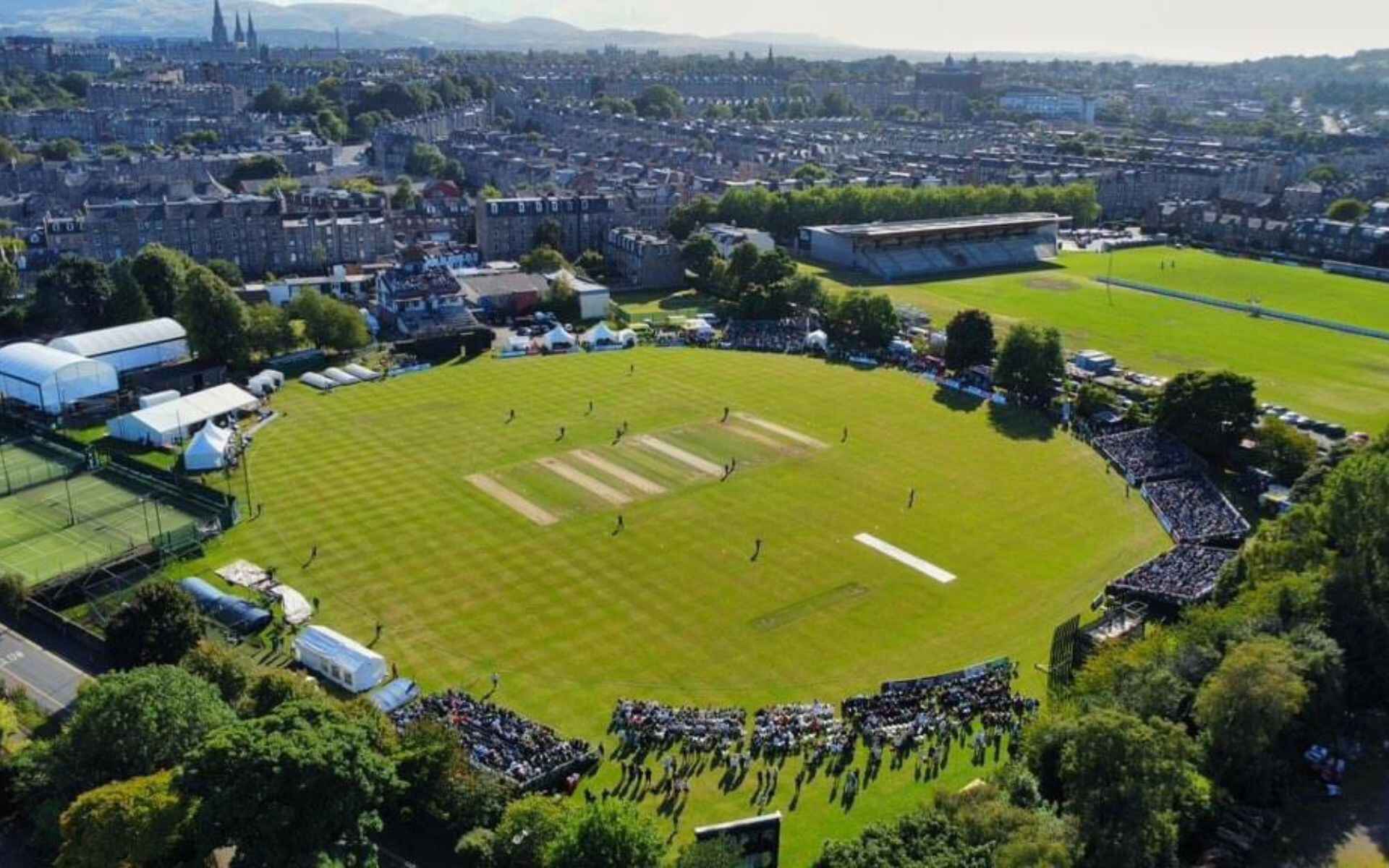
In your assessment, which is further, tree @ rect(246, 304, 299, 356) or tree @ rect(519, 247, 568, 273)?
tree @ rect(519, 247, 568, 273)

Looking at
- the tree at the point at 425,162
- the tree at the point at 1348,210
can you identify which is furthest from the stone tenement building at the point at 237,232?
the tree at the point at 1348,210

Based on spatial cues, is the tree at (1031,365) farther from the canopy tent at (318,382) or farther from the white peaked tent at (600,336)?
the canopy tent at (318,382)

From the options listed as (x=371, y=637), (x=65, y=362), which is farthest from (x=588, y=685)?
(x=65, y=362)

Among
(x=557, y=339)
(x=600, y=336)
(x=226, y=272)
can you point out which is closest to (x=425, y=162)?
(x=226, y=272)

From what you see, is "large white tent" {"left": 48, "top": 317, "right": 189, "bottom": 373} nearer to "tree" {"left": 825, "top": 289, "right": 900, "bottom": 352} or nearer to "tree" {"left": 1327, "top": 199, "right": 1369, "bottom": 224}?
"tree" {"left": 825, "top": 289, "right": 900, "bottom": 352}

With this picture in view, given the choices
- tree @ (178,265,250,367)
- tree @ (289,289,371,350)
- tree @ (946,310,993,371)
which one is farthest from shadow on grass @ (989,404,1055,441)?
tree @ (178,265,250,367)

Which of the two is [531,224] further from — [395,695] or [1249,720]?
[1249,720]
